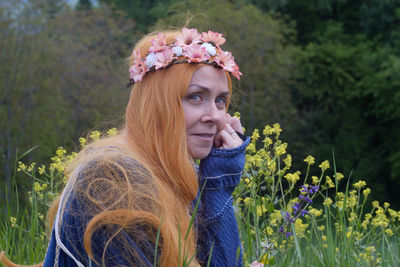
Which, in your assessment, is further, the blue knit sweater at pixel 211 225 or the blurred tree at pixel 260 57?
the blurred tree at pixel 260 57

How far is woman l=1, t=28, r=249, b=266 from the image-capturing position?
201 centimetres

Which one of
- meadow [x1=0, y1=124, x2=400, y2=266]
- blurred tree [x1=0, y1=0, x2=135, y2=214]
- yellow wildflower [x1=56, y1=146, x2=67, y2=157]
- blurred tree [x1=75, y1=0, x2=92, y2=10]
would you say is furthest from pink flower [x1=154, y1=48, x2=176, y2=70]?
blurred tree [x1=75, y1=0, x2=92, y2=10]

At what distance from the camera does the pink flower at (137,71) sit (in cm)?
236

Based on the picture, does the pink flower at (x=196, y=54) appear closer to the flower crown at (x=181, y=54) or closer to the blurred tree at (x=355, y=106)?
the flower crown at (x=181, y=54)

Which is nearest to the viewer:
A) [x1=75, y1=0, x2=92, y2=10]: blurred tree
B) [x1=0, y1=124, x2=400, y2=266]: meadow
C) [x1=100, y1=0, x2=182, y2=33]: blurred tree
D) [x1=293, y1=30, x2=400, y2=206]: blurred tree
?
[x1=0, y1=124, x2=400, y2=266]: meadow

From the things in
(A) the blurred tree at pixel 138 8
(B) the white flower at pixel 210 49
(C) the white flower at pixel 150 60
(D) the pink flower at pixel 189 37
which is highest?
(A) the blurred tree at pixel 138 8

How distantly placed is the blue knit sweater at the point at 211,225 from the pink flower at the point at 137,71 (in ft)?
1.36

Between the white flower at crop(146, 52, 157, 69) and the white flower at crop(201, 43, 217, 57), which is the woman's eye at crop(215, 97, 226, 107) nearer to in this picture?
the white flower at crop(201, 43, 217, 57)

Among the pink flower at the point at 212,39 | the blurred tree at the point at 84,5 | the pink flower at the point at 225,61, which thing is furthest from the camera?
the blurred tree at the point at 84,5

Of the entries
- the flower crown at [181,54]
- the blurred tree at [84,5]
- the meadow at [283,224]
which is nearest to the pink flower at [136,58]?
the flower crown at [181,54]

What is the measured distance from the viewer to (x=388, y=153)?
2403 centimetres

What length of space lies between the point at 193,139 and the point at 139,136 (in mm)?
214

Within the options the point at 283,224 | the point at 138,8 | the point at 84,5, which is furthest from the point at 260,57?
the point at 283,224

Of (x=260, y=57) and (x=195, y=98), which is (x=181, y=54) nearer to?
(x=195, y=98)
